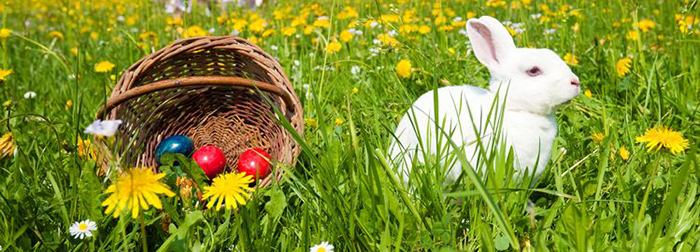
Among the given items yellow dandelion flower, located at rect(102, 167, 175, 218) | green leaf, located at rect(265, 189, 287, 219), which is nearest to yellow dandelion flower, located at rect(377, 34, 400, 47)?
green leaf, located at rect(265, 189, 287, 219)

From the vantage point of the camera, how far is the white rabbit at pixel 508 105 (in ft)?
5.11

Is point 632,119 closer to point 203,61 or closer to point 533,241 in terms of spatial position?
point 533,241

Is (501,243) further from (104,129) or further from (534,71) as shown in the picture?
(104,129)

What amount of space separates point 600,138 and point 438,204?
66cm

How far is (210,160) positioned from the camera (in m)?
2.15

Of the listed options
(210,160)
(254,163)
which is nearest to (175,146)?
(210,160)

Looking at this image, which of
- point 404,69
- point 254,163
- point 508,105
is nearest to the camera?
point 508,105

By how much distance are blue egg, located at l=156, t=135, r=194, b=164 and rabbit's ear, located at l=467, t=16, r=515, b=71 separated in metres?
1.11

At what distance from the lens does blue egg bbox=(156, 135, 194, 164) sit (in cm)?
219

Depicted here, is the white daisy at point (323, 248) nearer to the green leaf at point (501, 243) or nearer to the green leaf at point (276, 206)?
the green leaf at point (276, 206)

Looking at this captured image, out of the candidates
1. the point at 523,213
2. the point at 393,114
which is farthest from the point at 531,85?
the point at 393,114

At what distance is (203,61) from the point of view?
226 cm

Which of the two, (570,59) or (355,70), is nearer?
(570,59)

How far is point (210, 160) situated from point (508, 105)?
1055 millimetres
